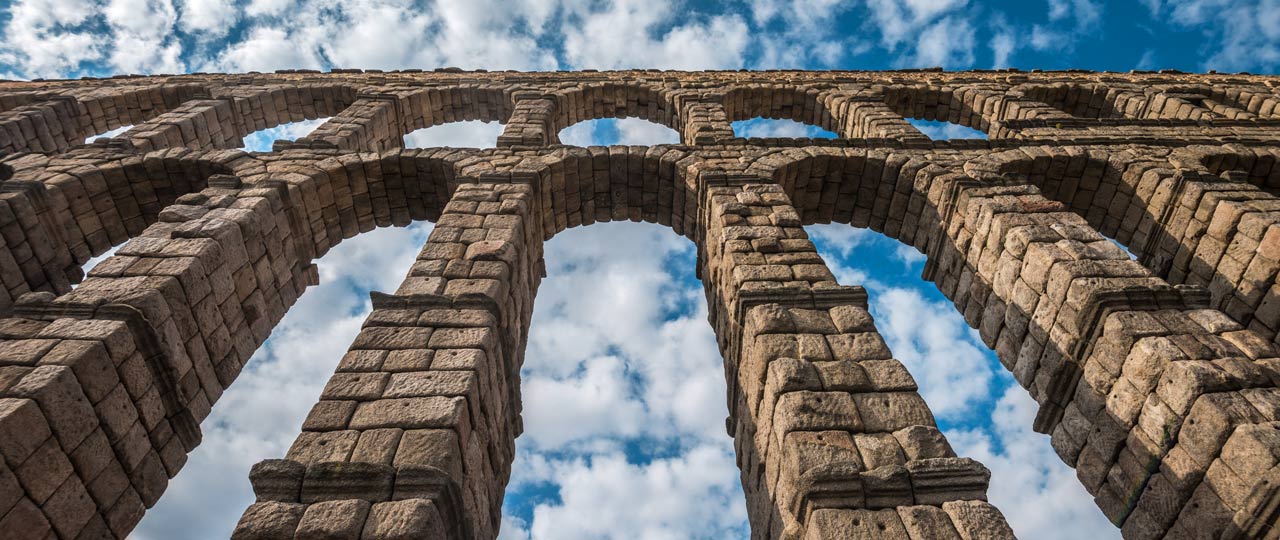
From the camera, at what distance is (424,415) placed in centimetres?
484

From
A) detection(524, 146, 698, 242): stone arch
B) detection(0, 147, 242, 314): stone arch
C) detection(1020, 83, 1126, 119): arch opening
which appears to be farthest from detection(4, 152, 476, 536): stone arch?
detection(1020, 83, 1126, 119): arch opening

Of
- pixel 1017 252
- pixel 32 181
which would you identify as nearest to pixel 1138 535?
pixel 1017 252

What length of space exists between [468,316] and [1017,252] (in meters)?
6.17

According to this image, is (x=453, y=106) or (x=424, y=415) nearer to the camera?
(x=424, y=415)

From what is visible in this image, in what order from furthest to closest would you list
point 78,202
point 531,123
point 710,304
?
1. point 531,123
2. point 78,202
3. point 710,304

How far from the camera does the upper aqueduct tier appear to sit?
4629 mm

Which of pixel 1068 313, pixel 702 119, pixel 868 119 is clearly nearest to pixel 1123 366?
pixel 1068 313

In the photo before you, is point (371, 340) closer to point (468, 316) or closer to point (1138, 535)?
point (468, 316)

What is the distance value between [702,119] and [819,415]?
26.5 ft

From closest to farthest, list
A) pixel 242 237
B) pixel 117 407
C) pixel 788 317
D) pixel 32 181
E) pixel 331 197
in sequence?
1. pixel 117 407
2. pixel 788 317
3. pixel 242 237
4. pixel 32 181
5. pixel 331 197

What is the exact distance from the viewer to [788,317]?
607 centimetres

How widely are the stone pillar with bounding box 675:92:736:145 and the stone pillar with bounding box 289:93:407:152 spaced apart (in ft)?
19.2

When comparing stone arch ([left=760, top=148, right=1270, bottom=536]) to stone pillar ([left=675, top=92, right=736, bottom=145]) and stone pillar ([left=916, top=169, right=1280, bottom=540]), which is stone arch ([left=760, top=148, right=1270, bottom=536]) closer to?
stone pillar ([left=916, top=169, right=1280, bottom=540])

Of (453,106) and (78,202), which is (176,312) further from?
(453,106)
